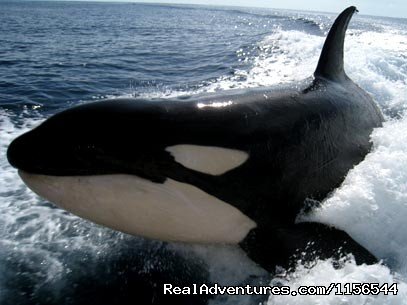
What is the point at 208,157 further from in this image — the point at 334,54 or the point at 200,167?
the point at 334,54

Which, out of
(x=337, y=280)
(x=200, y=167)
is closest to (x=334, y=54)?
(x=200, y=167)

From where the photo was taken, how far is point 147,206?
156 inches

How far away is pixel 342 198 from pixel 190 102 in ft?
8.35

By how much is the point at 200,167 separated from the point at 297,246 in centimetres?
137

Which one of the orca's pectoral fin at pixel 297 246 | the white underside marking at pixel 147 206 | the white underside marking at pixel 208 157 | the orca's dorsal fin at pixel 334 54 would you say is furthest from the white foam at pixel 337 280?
the orca's dorsal fin at pixel 334 54

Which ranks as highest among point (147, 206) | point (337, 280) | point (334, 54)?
point (334, 54)

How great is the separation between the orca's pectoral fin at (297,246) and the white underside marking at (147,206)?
0.59 feet

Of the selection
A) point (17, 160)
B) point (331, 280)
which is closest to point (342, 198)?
point (331, 280)

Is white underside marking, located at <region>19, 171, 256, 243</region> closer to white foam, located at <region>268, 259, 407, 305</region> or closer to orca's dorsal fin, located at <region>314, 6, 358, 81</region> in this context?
white foam, located at <region>268, 259, 407, 305</region>

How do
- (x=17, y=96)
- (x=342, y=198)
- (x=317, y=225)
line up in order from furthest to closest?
1. (x=17, y=96)
2. (x=342, y=198)
3. (x=317, y=225)

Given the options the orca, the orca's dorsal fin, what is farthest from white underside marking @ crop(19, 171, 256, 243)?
the orca's dorsal fin

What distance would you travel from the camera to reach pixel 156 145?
389cm

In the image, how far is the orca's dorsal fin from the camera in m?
6.71

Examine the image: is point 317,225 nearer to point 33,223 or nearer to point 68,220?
point 68,220
